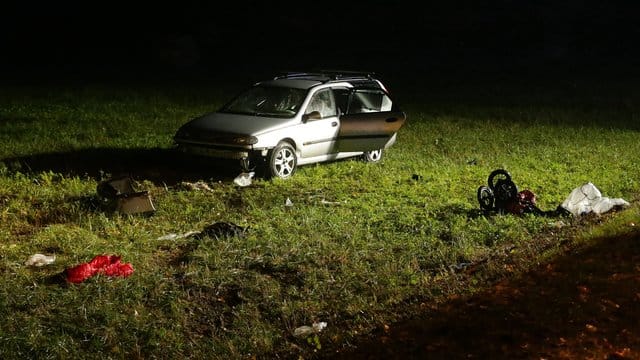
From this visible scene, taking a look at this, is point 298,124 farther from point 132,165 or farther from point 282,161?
point 132,165

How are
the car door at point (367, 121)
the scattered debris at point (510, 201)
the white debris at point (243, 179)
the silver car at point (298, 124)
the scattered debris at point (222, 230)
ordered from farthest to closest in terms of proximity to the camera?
A: 1. the car door at point (367, 121)
2. the silver car at point (298, 124)
3. the white debris at point (243, 179)
4. the scattered debris at point (510, 201)
5. the scattered debris at point (222, 230)

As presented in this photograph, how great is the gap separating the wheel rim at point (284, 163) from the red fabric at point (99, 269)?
4.63 m

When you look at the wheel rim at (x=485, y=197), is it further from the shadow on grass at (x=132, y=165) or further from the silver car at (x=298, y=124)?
the shadow on grass at (x=132, y=165)

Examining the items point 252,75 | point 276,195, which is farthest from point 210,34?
point 276,195

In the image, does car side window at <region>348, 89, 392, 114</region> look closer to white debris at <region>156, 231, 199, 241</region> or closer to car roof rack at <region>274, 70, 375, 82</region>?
car roof rack at <region>274, 70, 375, 82</region>

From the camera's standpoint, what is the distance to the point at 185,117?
1862cm

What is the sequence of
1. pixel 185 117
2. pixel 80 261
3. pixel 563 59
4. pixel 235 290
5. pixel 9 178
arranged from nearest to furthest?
pixel 235 290
pixel 80 261
pixel 9 178
pixel 185 117
pixel 563 59

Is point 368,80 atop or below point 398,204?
atop

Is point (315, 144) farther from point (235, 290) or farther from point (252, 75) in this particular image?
point (252, 75)

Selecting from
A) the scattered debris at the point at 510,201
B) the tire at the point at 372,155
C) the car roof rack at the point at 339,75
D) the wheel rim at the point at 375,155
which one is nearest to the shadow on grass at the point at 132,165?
the car roof rack at the point at 339,75

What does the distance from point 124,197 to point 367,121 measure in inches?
198

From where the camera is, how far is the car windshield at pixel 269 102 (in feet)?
42.8

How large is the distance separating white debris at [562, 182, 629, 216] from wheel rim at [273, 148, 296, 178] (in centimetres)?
415

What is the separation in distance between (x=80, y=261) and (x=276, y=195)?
140 inches
